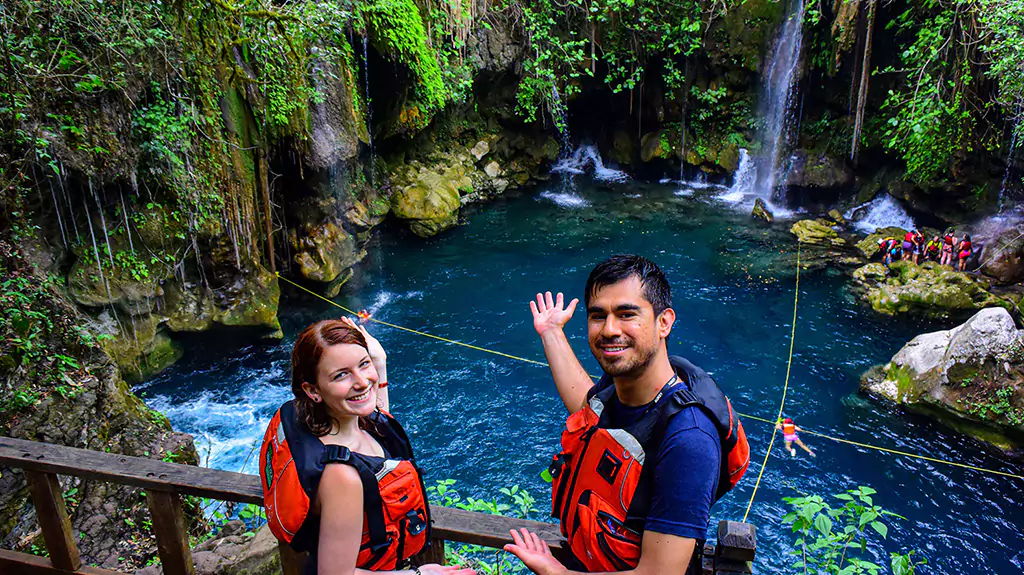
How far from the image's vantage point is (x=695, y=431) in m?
1.36

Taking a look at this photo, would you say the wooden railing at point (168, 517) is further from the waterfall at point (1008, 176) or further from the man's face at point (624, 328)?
the waterfall at point (1008, 176)

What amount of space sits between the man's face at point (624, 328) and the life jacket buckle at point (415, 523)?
0.66 meters

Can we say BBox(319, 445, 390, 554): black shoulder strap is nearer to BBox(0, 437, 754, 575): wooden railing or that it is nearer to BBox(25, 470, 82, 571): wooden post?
BBox(0, 437, 754, 575): wooden railing

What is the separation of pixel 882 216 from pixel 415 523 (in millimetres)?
14959

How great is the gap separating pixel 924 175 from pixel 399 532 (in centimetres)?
1370

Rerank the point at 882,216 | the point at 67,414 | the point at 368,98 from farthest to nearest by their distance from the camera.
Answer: the point at 882,216 → the point at 368,98 → the point at 67,414

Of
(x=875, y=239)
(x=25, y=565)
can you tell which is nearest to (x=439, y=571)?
(x=25, y=565)

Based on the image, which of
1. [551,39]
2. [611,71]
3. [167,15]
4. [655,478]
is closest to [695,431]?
[655,478]

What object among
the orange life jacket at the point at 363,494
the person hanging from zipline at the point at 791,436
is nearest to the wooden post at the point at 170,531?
the orange life jacket at the point at 363,494

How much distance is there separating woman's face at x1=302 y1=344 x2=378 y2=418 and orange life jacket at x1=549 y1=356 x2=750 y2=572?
601 mm

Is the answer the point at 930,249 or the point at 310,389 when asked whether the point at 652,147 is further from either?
the point at 310,389

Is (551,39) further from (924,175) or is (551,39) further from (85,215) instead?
(85,215)

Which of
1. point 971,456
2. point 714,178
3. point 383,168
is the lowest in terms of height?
point 971,456

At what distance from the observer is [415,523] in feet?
5.25
